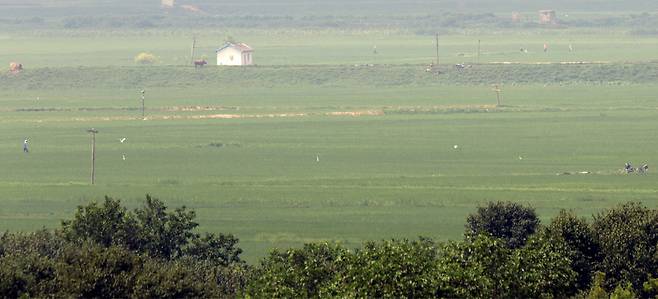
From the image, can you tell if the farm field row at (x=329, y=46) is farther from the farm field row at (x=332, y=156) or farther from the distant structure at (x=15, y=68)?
the farm field row at (x=332, y=156)

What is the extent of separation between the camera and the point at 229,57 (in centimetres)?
12150

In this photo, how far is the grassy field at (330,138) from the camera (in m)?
58.2

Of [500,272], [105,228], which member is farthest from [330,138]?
[500,272]

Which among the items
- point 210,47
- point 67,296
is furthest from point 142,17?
point 67,296

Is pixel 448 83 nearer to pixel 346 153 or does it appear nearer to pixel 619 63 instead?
pixel 619 63

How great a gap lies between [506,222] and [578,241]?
6.72 meters

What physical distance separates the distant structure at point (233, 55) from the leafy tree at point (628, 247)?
8173cm

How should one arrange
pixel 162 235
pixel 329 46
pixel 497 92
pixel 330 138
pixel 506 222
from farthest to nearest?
pixel 329 46 → pixel 497 92 → pixel 330 138 → pixel 506 222 → pixel 162 235

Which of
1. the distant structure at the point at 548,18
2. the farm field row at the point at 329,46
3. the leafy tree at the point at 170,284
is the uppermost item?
the distant structure at the point at 548,18

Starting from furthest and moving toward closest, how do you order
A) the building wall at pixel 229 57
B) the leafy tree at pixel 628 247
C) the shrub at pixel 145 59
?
the shrub at pixel 145 59 → the building wall at pixel 229 57 → the leafy tree at pixel 628 247

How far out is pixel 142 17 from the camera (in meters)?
182

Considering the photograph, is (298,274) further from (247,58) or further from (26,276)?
(247,58)

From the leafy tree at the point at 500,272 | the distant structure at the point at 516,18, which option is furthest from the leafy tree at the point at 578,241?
the distant structure at the point at 516,18

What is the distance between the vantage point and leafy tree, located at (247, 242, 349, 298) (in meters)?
33.7
